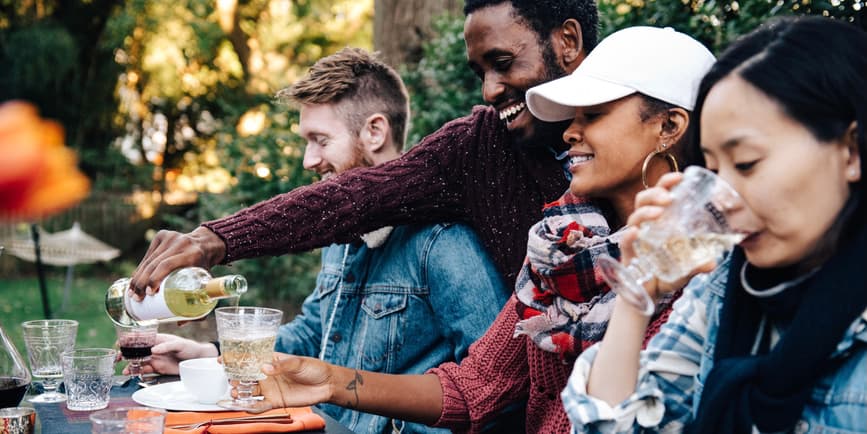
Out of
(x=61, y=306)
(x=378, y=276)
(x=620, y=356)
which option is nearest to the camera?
(x=620, y=356)

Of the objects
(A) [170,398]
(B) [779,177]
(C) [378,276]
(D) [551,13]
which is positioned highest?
(D) [551,13]

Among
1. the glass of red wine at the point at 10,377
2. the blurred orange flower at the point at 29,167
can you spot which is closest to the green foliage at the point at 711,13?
the glass of red wine at the point at 10,377

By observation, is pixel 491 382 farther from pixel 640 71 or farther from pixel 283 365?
pixel 640 71

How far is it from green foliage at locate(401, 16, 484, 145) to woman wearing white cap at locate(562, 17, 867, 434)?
3375mm

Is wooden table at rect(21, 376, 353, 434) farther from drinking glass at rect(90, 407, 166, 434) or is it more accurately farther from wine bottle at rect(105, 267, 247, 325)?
drinking glass at rect(90, 407, 166, 434)

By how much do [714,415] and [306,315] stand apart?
7.60 feet

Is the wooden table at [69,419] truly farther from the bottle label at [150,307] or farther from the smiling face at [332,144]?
the smiling face at [332,144]

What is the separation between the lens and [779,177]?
1.40 meters

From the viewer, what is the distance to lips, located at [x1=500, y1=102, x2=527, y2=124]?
8.74 feet

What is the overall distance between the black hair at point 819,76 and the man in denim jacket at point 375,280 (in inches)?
55.8

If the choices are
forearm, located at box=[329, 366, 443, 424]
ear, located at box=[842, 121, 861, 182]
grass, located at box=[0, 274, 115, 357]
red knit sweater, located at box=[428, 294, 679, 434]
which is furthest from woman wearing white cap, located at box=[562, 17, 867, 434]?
grass, located at box=[0, 274, 115, 357]

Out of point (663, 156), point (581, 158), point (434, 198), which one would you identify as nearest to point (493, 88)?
point (434, 198)

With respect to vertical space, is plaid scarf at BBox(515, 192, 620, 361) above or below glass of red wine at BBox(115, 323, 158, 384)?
above

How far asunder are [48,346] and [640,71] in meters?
1.96
